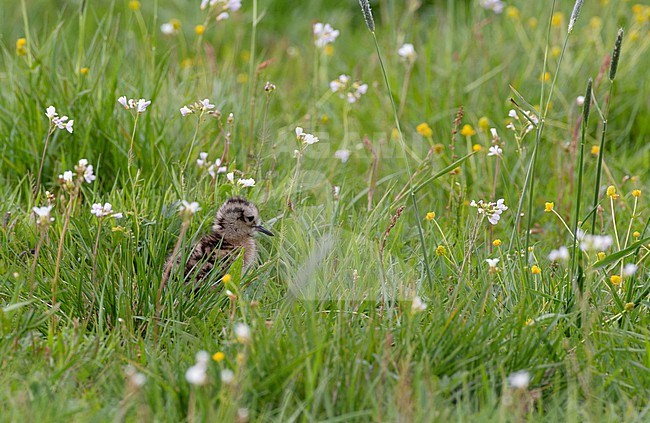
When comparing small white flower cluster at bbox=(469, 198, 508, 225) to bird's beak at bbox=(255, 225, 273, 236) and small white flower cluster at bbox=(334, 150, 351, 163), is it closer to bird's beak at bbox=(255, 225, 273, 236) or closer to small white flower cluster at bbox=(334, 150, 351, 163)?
bird's beak at bbox=(255, 225, 273, 236)

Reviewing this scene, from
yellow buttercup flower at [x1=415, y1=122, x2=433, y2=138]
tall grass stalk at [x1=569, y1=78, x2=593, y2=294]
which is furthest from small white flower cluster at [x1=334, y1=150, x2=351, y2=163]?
tall grass stalk at [x1=569, y1=78, x2=593, y2=294]

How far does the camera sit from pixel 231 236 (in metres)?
4.27

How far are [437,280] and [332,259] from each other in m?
0.47

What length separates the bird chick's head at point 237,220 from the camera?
4266 millimetres

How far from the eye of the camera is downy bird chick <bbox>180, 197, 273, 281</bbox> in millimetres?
4195

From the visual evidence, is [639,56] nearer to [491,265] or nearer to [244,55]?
[244,55]

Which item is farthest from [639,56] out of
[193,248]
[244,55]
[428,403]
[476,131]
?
[428,403]

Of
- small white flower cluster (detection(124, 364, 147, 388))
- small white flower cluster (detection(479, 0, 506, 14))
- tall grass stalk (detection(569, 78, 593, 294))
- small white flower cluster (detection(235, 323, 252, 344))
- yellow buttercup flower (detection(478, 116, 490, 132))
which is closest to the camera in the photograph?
small white flower cluster (detection(124, 364, 147, 388))

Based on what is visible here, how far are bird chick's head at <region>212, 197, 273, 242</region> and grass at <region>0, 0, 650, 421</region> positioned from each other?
11 cm

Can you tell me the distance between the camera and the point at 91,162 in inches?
200

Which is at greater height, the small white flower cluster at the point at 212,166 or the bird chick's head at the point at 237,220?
the small white flower cluster at the point at 212,166

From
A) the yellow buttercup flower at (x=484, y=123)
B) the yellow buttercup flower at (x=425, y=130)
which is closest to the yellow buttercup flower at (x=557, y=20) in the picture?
the yellow buttercup flower at (x=484, y=123)

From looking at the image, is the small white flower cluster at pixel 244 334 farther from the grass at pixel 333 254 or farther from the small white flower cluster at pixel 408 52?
the small white flower cluster at pixel 408 52

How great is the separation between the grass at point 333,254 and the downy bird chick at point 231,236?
10 cm
